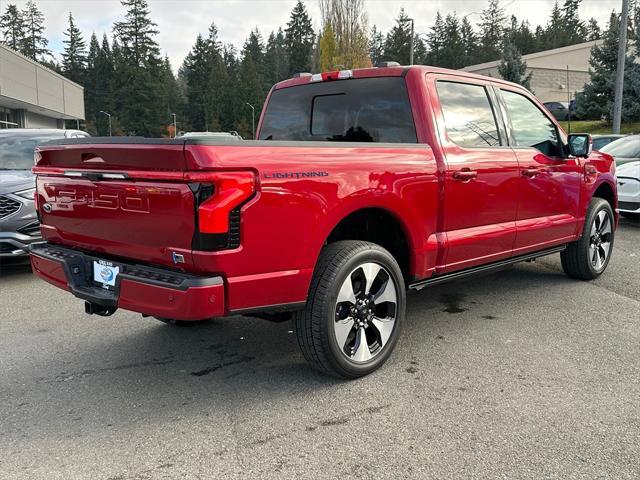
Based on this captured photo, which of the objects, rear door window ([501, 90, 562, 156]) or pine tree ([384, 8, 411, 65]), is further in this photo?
pine tree ([384, 8, 411, 65])

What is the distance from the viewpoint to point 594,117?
100ft

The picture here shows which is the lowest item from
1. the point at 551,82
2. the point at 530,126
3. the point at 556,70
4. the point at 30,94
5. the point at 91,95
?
the point at 530,126

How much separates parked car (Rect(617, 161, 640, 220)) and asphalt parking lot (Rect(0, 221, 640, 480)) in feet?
17.5

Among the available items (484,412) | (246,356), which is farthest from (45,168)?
(484,412)

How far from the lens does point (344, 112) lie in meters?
4.46

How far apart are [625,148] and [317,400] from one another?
36.1 feet

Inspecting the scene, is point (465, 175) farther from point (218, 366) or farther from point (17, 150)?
point (17, 150)

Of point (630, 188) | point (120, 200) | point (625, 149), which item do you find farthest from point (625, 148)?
point (120, 200)

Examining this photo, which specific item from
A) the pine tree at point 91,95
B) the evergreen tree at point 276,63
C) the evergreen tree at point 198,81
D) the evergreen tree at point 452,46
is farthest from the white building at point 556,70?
the pine tree at point 91,95

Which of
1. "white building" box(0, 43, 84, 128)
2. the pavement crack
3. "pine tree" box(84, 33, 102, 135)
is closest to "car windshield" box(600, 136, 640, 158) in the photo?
the pavement crack

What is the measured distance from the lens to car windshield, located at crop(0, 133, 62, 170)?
7516 millimetres

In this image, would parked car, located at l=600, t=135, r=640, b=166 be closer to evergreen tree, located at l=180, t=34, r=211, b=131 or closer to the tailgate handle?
the tailgate handle

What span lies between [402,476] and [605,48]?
31.2 metres

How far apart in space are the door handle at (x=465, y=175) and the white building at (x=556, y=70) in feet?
153
